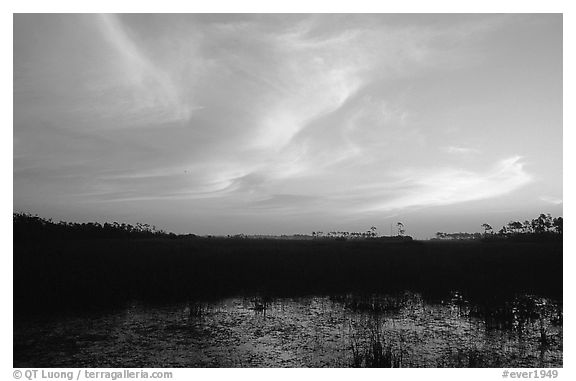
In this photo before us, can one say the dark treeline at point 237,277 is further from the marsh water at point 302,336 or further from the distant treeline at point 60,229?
the distant treeline at point 60,229

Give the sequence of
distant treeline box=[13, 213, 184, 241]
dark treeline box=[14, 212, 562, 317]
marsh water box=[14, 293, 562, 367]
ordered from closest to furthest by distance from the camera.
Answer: marsh water box=[14, 293, 562, 367] < dark treeline box=[14, 212, 562, 317] < distant treeline box=[13, 213, 184, 241]

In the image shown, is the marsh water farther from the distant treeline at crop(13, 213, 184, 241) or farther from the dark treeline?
the distant treeline at crop(13, 213, 184, 241)

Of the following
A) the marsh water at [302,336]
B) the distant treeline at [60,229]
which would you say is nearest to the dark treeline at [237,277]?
the marsh water at [302,336]

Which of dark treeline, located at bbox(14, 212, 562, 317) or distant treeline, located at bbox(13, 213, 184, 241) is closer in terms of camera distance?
dark treeline, located at bbox(14, 212, 562, 317)

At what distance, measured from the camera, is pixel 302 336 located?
28.0ft

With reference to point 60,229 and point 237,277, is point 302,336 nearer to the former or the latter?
point 237,277

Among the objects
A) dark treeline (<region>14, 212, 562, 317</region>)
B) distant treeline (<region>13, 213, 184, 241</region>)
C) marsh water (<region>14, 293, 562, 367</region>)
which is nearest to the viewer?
marsh water (<region>14, 293, 562, 367</region>)

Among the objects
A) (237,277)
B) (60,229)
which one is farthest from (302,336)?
(60,229)

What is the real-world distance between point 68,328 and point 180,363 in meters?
3.77

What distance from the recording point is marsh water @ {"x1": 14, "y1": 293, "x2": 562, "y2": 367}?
718cm

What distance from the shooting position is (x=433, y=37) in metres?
10.4

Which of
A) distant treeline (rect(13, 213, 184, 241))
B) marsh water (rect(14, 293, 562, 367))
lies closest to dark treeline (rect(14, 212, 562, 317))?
marsh water (rect(14, 293, 562, 367))
